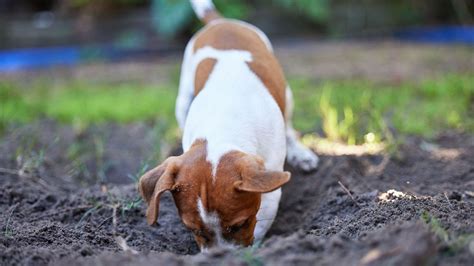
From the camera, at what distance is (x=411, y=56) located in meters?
9.80

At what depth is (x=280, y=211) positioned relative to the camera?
4.91 m

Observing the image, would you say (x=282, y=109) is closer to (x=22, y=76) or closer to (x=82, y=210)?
(x=82, y=210)

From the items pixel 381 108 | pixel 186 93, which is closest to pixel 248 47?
pixel 186 93

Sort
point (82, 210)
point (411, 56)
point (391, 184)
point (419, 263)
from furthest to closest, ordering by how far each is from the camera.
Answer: point (411, 56), point (391, 184), point (82, 210), point (419, 263)

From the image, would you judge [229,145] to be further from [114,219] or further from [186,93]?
[186,93]

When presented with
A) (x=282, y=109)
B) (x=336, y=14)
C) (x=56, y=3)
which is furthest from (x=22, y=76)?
(x=282, y=109)

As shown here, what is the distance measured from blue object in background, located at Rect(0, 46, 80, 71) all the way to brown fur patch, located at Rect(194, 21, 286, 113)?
5.69 metres

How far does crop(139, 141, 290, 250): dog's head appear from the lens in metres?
3.74

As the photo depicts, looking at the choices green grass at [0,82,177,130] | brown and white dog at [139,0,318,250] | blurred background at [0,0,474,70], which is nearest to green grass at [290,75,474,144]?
brown and white dog at [139,0,318,250]

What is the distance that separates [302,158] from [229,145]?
158cm

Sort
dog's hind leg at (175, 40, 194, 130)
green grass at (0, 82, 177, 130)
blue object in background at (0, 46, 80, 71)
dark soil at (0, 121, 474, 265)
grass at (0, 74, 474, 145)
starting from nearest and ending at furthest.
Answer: dark soil at (0, 121, 474, 265) < dog's hind leg at (175, 40, 194, 130) < grass at (0, 74, 474, 145) < green grass at (0, 82, 177, 130) < blue object in background at (0, 46, 80, 71)

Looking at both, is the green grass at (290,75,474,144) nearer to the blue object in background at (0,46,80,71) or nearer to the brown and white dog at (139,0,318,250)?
the brown and white dog at (139,0,318,250)

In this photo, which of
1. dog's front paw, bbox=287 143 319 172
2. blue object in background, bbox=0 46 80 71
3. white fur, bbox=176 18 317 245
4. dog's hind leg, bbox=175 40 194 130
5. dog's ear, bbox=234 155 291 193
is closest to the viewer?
dog's ear, bbox=234 155 291 193

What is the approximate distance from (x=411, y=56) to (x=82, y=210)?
21.2ft
